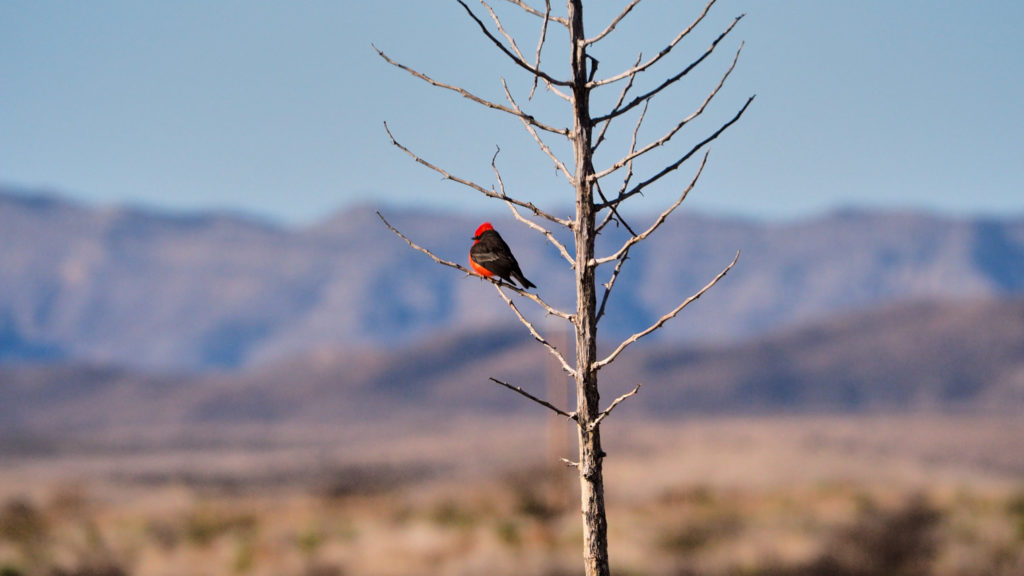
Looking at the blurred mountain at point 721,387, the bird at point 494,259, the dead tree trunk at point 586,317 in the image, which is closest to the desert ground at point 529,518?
the bird at point 494,259

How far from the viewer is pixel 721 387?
593 ft

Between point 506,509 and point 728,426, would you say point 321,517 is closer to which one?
point 506,509

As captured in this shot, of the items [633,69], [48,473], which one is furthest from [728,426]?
[633,69]

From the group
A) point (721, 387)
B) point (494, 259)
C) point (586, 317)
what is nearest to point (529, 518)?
point (494, 259)

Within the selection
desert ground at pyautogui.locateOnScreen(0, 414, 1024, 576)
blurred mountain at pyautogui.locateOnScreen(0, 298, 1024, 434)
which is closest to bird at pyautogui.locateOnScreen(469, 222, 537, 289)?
desert ground at pyautogui.locateOnScreen(0, 414, 1024, 576)

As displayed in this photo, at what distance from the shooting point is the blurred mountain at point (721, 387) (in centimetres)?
16538

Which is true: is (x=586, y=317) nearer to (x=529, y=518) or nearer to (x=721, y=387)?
(x=529, y=518)

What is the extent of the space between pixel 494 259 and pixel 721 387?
177m

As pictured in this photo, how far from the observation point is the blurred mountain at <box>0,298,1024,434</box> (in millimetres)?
165375

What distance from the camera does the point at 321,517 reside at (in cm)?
5138

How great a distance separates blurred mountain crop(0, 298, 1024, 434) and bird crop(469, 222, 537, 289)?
149 meters

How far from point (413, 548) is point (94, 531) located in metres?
11.7

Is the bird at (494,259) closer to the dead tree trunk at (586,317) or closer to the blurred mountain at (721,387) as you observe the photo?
the dead tree trunk at (586,317)

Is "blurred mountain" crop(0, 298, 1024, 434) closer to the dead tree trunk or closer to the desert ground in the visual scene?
the desert ground
